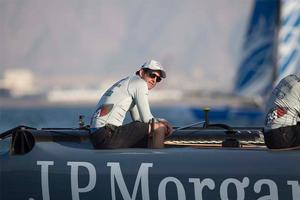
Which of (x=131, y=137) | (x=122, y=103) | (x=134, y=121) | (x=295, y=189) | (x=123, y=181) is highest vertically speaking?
(x=122, y=103)

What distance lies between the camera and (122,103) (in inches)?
329

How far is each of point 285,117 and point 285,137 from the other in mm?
161

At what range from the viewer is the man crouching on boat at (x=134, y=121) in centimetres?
826

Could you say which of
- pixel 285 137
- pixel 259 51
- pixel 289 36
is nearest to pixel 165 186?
pixel 285 137

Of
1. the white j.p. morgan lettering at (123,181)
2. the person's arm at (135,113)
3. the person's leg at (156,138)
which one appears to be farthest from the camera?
the person's arm at (135,113)

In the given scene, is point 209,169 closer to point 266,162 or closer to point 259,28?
point 266,162

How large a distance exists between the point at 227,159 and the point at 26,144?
1753 mm

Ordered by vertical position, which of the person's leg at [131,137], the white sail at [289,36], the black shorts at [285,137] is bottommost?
the black shorts at [285,137]

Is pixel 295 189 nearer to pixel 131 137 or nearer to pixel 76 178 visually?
pixel 131 137

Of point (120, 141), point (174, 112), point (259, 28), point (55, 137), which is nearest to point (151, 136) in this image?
point (120, 141)

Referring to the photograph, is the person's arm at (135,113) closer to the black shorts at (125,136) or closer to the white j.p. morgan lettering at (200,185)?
the black shorts at (125,136)

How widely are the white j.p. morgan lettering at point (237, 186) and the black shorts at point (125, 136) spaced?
34.8 inches

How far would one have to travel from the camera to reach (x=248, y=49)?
2709 centimetres

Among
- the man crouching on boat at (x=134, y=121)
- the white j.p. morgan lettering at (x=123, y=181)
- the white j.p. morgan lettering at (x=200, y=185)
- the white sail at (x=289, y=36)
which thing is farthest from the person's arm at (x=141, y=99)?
the white sail at (x=289, y=36)
